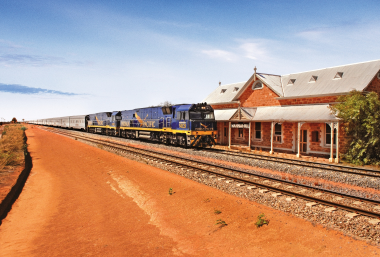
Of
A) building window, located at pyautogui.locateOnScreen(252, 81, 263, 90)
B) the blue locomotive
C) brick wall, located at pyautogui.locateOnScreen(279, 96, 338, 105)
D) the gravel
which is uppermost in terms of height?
building window, located at pyautogui.locateOnScreen(252, 81, 263, 90)

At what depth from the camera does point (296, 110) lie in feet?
71.3

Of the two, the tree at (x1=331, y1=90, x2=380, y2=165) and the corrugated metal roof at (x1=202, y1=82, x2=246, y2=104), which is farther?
the corrugated metal roof at (x1=202, y1=82, x2=246, y2=104)

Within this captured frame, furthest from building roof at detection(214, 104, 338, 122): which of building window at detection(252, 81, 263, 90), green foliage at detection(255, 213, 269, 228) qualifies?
green foliage at detection(255, 213, 269, 228)

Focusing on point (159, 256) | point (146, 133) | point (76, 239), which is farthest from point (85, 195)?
point (146, 133)

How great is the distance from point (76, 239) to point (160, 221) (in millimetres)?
2507

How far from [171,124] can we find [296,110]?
11.3 meters

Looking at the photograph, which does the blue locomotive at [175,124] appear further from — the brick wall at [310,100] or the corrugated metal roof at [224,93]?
the corrugated metal roof at [224,93]

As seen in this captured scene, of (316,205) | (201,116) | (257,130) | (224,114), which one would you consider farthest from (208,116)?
(316,205)

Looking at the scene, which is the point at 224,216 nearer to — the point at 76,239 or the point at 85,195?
the point at 76,239

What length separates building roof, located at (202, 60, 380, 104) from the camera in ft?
64.5

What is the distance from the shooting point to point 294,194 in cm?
923

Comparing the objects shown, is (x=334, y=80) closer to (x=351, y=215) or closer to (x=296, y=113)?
(x=296, y=113)

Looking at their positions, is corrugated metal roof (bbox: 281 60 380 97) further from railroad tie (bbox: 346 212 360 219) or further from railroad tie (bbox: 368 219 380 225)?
railroad tie (bbox: 368 219 380 225)

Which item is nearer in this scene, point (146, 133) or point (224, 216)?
point (224, 216)
